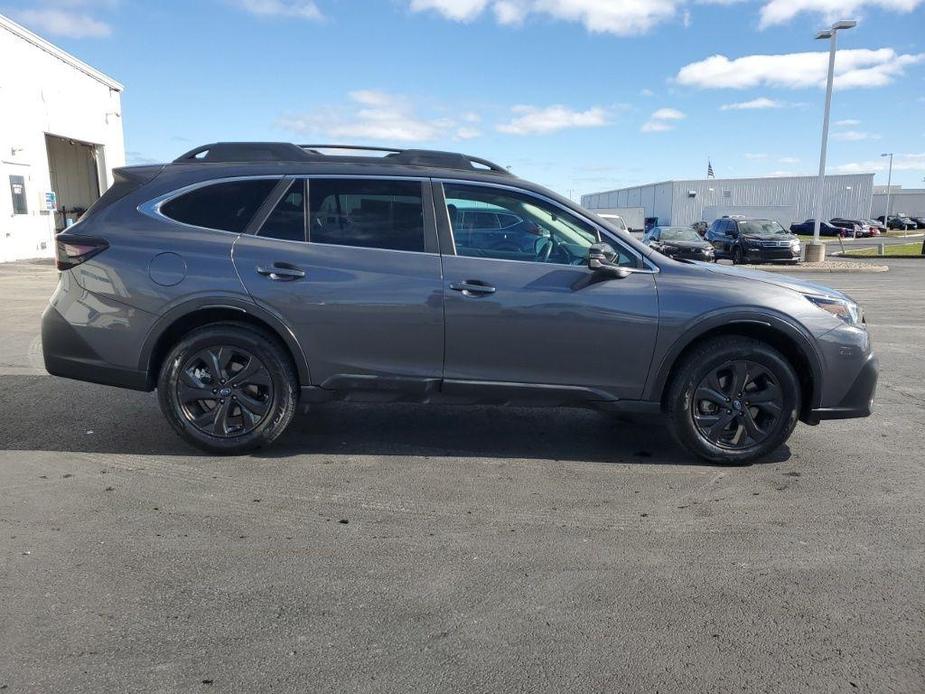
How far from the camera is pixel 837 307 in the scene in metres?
4.54

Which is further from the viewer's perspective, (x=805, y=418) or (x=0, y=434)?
(x=0, y=434)

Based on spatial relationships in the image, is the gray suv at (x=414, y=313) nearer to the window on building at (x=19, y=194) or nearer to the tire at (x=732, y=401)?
the tire at (x=732, y=401)

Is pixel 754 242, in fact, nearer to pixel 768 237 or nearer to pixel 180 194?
pixel 768 237

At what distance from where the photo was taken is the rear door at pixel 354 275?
4414 millimetres

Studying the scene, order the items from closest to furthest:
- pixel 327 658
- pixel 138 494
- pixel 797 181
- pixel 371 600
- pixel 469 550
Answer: pixel 327 658
pixel 371 600
pixel 469 550
pixel 138 494
pixel 797 181

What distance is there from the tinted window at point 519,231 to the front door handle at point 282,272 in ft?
3.36

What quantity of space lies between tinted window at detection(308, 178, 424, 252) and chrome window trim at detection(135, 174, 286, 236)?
0.35 m

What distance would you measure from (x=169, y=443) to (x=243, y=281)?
1.36 metres

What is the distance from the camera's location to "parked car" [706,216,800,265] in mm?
24281

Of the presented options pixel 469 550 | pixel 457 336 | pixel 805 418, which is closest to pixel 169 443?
pixel 457 336

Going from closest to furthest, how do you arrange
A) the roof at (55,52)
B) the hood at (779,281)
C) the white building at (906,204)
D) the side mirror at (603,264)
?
the side mirror at (603,264) < the hood at (779,281) < the roof at (55,52) < the white building at (906,204)

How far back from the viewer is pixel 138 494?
3994mm

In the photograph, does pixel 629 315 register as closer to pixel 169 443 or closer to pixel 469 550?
pixel 469 550

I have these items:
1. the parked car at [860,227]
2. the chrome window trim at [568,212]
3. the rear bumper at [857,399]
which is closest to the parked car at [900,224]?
the parked car at [860,227]
